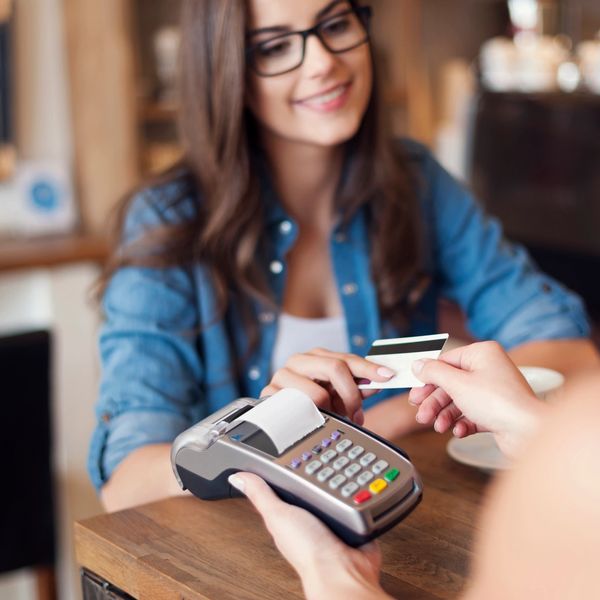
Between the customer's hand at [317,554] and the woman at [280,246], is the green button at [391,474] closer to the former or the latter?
the customer's hand at [317,554]

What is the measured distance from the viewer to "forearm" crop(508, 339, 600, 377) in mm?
1363

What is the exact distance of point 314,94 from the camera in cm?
142

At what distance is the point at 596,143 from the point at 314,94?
177cm

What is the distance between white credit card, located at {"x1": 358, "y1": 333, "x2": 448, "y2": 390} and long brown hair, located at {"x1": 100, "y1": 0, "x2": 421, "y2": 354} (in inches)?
22.0

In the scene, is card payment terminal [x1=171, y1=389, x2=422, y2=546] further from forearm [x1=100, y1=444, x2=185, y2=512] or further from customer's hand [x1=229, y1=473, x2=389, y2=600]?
forearm [x1=100, y1=444, x2=185, y2=512]

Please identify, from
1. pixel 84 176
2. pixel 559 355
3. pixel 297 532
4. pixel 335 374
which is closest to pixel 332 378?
pixel 335 374

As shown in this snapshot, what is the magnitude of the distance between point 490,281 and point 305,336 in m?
0.33

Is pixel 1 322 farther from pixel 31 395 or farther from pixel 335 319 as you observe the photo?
pixel 335 319

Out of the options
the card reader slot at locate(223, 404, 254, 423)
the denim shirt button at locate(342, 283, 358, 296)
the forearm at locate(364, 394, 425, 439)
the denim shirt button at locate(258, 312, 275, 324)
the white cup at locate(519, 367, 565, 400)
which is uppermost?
the card reader slot at locate(223, 404, 254, 423)

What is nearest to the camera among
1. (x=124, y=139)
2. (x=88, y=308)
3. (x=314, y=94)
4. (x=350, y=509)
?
(x=350, y=509)

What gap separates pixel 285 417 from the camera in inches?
→ 31.6

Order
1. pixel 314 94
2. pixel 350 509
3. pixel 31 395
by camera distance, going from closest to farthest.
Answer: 1. pixel 350 509
2. pixel 314 94
3. pixel 31 395

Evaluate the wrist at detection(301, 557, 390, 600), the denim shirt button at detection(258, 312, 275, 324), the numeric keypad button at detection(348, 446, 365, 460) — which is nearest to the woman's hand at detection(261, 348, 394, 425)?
the numeric keypad button at detection(348, 446, 365, 460)

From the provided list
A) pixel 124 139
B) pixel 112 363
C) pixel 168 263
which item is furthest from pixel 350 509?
pixel 124 139
